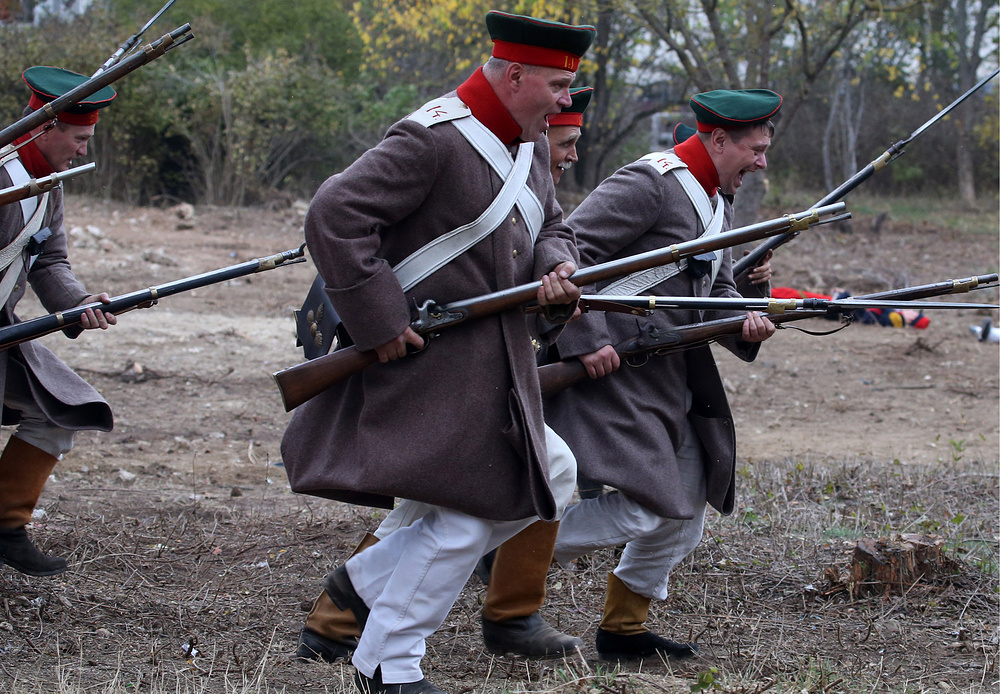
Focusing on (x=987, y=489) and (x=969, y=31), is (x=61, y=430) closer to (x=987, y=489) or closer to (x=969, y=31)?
(x=987, y=489)

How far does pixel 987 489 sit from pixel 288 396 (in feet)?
13.4

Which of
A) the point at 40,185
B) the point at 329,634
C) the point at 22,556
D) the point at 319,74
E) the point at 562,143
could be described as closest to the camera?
the point at 40,185

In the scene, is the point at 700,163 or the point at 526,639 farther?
the point at 700,163

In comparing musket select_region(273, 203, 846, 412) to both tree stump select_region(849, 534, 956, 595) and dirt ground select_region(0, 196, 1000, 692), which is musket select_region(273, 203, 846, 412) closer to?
dirt ground select_region(0, 196, 1000, 692)

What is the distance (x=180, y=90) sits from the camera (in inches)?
713

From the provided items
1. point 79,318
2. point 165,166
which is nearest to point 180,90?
point 165,166

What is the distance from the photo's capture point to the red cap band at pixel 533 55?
9.05 feet

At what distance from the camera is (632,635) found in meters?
3.60

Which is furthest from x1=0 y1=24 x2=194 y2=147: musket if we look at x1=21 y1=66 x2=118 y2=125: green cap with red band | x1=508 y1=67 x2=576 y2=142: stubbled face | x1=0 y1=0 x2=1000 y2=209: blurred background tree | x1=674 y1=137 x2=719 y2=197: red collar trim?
x1=0 y1=0 x2=1000 y2=209: blurred background tree

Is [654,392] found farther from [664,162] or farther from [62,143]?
[62,143]

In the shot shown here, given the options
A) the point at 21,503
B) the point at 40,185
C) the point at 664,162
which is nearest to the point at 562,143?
the point at 664,162

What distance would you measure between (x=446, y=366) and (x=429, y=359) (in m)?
0.05

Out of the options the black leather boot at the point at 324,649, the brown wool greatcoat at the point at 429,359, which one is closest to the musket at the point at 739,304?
the brown wool greatcoat at the point at 429,359

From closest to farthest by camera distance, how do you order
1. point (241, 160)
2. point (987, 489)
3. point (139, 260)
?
1. point (987, 489)
2. point (139, 260)
3. point (241, 160)
